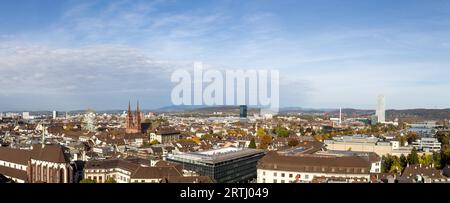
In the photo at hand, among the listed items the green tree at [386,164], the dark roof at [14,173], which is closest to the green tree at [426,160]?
the green tree at [386,164]

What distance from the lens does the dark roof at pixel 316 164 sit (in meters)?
15.6

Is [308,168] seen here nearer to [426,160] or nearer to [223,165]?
[223,165]

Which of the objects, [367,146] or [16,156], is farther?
[367,146]

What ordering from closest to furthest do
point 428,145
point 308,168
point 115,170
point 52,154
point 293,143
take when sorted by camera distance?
point 308,168 → point 52,154 → point 115,170 → point 428,145 → point 293,143

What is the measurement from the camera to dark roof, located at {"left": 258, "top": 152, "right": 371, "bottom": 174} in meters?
15.6

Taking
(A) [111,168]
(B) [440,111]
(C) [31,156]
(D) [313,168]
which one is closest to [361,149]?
(D) [313,168]

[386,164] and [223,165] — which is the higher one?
[223,165]

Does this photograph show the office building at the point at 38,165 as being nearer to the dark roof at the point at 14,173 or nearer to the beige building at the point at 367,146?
the dark roof at the point at 14,173

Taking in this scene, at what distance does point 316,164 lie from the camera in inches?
623

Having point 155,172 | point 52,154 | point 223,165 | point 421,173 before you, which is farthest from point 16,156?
point 421,173
